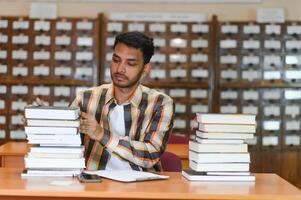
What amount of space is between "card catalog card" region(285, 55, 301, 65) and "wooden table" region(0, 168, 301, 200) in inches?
142

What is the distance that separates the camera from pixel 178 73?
5.84 metres

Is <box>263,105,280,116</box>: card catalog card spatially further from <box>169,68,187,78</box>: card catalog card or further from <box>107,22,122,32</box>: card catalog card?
<box>107,22,122,32</box>: card catalog card

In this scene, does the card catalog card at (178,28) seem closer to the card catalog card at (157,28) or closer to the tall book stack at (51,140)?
the card catalog card at (157,28)

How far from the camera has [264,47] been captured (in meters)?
5.85

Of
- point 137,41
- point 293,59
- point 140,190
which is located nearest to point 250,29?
point 293,59

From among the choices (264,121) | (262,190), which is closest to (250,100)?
(264,121)

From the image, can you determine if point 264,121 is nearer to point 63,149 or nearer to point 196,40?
point 196,40

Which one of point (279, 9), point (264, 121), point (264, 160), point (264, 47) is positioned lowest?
point (264, 160)

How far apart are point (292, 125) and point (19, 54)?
309cm

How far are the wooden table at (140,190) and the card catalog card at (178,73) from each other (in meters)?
3.43

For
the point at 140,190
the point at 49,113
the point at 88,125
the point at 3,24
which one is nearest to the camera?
the point at 140,190

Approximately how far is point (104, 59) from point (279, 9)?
6.62 ft

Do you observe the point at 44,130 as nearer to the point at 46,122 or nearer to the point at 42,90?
the point at 46,122

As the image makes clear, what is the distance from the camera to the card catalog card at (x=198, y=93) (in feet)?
19.3
